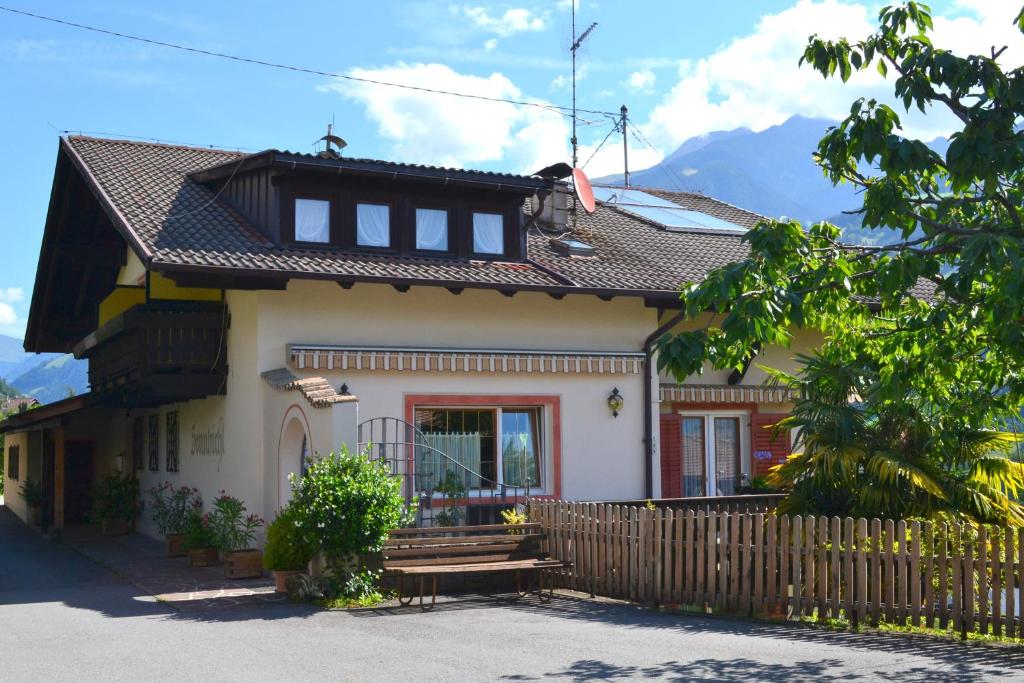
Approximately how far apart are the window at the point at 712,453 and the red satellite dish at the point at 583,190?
404cm

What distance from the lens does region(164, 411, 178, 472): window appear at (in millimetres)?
20203

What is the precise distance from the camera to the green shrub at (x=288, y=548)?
43.0 feet

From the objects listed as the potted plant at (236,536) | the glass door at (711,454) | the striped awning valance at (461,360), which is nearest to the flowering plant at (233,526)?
the potted plant at (236,536)

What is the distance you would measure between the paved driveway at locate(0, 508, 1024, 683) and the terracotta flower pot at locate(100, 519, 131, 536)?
9.52 meters

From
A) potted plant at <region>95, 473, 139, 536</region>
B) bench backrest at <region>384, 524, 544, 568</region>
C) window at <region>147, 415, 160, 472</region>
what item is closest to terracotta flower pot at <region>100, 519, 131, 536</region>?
potted plant at <region>95, 473, 139, 536</region>

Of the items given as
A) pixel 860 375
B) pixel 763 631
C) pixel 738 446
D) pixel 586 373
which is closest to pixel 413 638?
pixel 763 631

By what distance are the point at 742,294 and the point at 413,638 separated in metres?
4.15

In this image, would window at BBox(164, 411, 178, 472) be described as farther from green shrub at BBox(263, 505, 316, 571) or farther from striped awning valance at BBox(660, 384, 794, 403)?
striped awning valance at BBox(660, 384, 794, 403)

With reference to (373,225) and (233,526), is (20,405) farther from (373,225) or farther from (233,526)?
(233,526)

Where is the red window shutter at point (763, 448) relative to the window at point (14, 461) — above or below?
above

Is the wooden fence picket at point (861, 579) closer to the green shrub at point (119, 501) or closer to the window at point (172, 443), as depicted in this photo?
the window at point (172, 443)

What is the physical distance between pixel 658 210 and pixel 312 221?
10490 millimetres

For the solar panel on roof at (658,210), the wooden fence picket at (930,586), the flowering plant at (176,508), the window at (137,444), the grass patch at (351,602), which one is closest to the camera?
the wooden fence picket at (930,586)

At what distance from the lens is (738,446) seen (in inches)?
792
